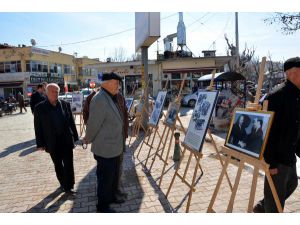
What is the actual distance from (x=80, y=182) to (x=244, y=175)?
311 centimetres

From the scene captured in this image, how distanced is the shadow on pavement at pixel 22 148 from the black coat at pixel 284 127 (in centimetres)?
687

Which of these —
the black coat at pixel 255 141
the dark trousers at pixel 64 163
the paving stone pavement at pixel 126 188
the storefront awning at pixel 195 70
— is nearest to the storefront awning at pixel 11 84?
the storefront awning at pixel 195 70

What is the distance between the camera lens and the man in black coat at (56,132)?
448cm

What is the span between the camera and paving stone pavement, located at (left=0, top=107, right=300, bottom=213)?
4.23m

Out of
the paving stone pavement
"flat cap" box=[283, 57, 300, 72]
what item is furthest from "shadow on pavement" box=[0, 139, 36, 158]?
"flat cap" box=[283, 57, 300, 72]

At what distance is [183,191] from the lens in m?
4.80

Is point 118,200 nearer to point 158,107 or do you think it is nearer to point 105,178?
point 105,178

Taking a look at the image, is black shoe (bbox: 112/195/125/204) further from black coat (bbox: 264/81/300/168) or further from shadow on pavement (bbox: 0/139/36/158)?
shadow on pavement (bbox: 0/139/36/158)

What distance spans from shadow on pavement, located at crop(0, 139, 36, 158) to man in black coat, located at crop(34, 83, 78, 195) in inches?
144

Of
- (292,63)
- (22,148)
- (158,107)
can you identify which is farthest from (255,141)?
(22,148)

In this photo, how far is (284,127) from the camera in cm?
279

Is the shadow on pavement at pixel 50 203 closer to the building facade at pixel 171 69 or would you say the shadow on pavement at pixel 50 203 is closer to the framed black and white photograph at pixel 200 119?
the framed black and white photograph at pixel 200 119

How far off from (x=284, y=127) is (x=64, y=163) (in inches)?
133

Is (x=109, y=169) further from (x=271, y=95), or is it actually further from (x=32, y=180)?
(x=32, y=180)
